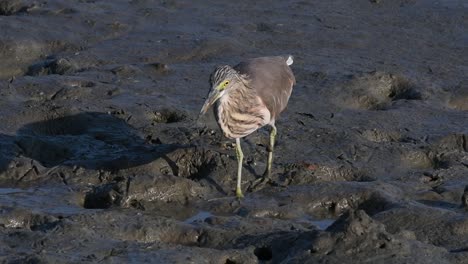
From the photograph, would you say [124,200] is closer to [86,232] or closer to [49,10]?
[86,232]

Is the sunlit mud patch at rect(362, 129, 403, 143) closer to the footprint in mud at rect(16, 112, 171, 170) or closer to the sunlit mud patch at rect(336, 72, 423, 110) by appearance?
the sunlit mud patch at rect(336, 72, 423, 110)

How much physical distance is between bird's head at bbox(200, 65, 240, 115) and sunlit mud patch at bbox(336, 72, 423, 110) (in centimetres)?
246

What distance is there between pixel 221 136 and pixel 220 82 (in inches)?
49.4

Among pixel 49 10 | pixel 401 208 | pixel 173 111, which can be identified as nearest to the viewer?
pixel 401 208

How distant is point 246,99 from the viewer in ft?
30.3

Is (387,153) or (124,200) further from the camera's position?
(387,153)

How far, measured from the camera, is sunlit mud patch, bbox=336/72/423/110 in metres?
11.3

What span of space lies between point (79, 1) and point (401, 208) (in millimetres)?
6676

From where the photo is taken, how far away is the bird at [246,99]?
8.98 metres

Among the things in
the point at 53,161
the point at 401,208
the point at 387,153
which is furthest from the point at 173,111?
the point at 401,208

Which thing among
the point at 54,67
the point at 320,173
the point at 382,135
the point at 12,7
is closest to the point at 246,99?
the point at 320,173

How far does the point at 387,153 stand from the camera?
9984mm

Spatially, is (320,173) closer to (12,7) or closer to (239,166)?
(239,166)

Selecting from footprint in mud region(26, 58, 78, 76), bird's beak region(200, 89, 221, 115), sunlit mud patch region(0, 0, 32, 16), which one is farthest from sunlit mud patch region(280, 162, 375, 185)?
sunlit mud patch region(0, 0, 32, 16)
